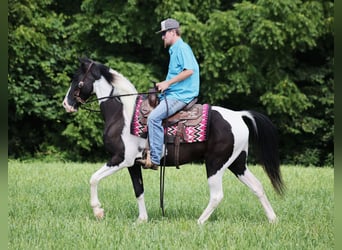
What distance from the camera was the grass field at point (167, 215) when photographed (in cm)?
605

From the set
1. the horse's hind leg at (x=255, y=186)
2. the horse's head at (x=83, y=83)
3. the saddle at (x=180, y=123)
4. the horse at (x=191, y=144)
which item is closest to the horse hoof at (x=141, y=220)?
the horse at (x=191, y=144)

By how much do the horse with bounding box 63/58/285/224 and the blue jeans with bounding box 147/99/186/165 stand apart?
21 centimetres

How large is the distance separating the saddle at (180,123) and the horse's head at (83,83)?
0.79 metres

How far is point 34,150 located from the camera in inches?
862

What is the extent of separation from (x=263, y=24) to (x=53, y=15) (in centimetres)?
759

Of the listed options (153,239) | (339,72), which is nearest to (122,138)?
→ (153,239)

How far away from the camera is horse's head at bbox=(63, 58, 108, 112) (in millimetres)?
7789

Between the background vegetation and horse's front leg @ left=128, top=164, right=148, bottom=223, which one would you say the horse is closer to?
horse's front leg @ left=128, top=164, right=148, bottom=223

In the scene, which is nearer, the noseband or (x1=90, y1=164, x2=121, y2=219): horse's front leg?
(x1=90, y1=164, x2=121, y2=219): horse's front leg

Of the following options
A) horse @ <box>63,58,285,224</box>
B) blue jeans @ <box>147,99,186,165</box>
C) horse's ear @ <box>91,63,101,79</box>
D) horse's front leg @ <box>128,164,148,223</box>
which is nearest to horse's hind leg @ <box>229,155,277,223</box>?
horse @ <box>63,58,285,224</box>

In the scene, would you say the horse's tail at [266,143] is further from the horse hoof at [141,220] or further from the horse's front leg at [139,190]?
the horse hoof at [141,220]

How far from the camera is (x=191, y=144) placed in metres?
7.42

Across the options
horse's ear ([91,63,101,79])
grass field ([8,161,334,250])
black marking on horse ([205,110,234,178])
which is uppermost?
horse's ear ([91,63,101,79])

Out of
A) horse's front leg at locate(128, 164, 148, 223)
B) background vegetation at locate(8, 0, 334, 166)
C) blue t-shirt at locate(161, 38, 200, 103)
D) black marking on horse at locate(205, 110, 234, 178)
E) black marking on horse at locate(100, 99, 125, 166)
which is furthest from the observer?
background vegetation at locate(8, 0, 334, 166)
